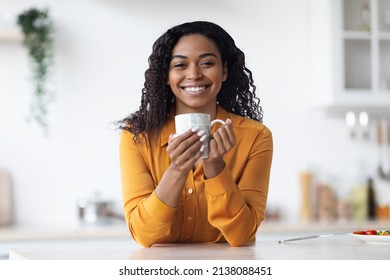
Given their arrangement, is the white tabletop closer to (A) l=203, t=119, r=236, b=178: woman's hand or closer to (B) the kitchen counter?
(B) the kitchen counter

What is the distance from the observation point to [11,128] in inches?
119

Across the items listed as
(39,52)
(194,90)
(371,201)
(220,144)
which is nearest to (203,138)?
(220,144)

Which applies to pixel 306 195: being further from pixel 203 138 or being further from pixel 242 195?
pixel 203 138

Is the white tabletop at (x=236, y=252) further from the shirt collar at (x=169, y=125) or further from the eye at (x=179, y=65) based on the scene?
the eye at (x=179, y=65)

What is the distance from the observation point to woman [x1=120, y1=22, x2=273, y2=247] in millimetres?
1264

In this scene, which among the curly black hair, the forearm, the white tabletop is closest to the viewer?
the white tabletop

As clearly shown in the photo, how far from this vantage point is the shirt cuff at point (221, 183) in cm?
124

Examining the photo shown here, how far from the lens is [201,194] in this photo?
1345mm

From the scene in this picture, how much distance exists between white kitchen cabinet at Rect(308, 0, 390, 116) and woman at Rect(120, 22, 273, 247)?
65.2 inches

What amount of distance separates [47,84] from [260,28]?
878mm

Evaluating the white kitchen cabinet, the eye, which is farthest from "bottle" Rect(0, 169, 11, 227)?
the eye
